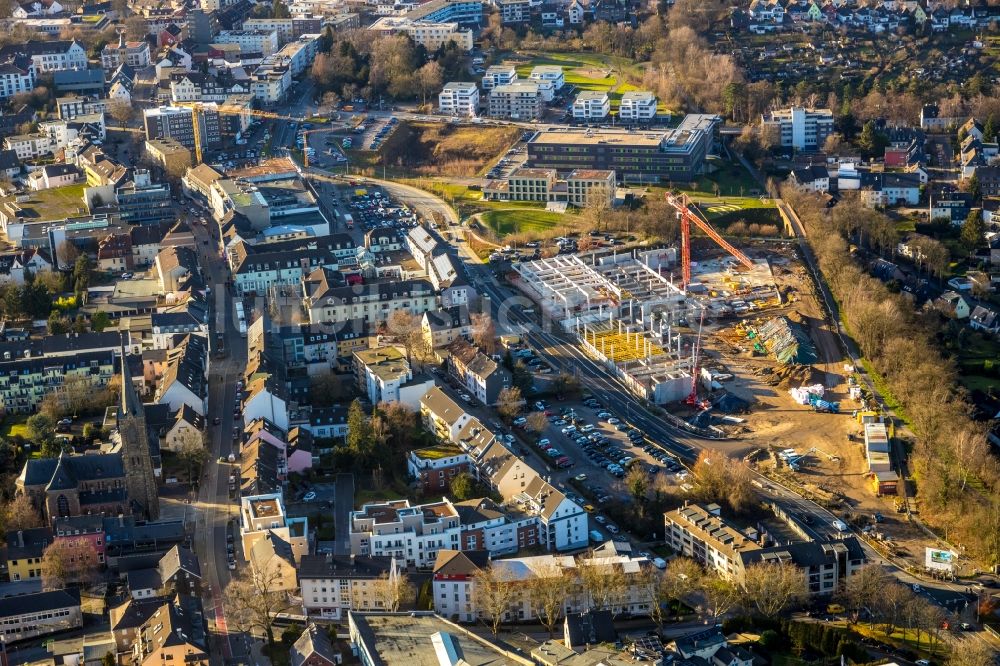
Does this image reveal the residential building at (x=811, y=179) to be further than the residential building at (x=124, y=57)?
No

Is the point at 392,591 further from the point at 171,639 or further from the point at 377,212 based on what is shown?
the point at 377,212

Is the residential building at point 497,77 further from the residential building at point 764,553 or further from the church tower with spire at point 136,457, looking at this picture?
the residential building at point 764,553

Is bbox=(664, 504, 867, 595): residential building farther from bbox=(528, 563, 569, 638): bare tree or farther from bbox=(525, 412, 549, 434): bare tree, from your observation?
bbox=(525, 412, 549, 434): bare tree

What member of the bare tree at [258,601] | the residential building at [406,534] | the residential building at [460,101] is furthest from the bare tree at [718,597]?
the residential building at [460,101]

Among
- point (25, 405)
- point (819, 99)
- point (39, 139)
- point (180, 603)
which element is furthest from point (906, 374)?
point (39, 139)

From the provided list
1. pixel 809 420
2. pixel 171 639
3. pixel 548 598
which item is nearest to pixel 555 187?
pixel 809 420

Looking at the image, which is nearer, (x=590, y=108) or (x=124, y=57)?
(x=590, y=108)
